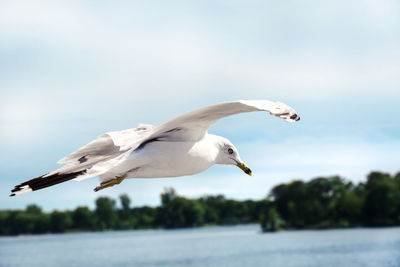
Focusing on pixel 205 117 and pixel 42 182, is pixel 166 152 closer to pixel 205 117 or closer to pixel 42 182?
pixel 205 117

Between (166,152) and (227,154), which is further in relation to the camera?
(227,154)

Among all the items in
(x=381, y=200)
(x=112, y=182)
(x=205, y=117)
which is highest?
(x=381, y=200)

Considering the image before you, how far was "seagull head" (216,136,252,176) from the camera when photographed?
13.5 feet

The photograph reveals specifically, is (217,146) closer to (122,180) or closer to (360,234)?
(122,180)

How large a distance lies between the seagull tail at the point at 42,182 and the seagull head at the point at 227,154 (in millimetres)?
941

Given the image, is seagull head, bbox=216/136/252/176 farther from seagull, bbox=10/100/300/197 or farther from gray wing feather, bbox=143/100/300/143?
gray wing feather, bbox=143/100/300/143

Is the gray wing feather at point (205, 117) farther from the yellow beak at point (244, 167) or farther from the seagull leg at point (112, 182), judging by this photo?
the yellow beak at point (244, 167)

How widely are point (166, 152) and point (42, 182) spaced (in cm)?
92

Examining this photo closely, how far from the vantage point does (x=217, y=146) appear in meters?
4.07

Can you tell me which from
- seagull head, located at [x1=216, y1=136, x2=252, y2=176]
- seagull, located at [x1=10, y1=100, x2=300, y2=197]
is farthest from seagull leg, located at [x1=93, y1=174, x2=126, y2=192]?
seagull head, located at [x1=216, y1=136, x2=252, y2=176]

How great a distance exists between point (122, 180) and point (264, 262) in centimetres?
4032

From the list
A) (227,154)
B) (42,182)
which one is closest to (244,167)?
(227,154)

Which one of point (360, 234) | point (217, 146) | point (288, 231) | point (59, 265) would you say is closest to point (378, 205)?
point (360, 234)

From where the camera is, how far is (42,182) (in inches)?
154
